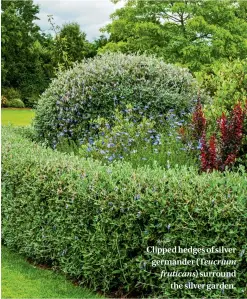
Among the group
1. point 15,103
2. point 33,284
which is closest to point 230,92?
point 33,284

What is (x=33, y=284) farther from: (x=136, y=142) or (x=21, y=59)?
(x=21, y=59)

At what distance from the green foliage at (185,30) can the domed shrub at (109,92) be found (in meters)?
13.3

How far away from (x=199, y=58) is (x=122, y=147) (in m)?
16.0

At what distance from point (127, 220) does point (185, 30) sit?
1977 cm

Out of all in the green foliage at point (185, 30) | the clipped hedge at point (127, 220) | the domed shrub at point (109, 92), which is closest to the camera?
the clipped hedge at point (127, 220)

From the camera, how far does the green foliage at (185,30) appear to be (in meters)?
22.5

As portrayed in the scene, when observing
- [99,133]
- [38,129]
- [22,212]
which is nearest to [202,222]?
[22,212]

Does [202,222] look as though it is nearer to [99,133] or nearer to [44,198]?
[44,198]

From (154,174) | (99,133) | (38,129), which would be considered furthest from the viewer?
(38,129)

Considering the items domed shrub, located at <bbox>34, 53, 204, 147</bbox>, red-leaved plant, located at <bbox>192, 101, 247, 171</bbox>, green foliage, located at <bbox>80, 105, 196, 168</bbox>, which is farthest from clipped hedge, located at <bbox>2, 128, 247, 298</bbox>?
domed shrub, located at <bbox>34, 53, 204, 147</bbox>

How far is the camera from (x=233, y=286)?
15.1 ft

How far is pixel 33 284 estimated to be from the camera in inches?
212

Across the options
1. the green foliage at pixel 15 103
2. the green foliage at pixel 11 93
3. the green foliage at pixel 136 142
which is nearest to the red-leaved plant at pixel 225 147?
the green foliage at pixel 136 142

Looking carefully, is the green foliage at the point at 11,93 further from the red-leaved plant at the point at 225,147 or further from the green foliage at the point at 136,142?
the red-leaved plant at the point at 225,147
